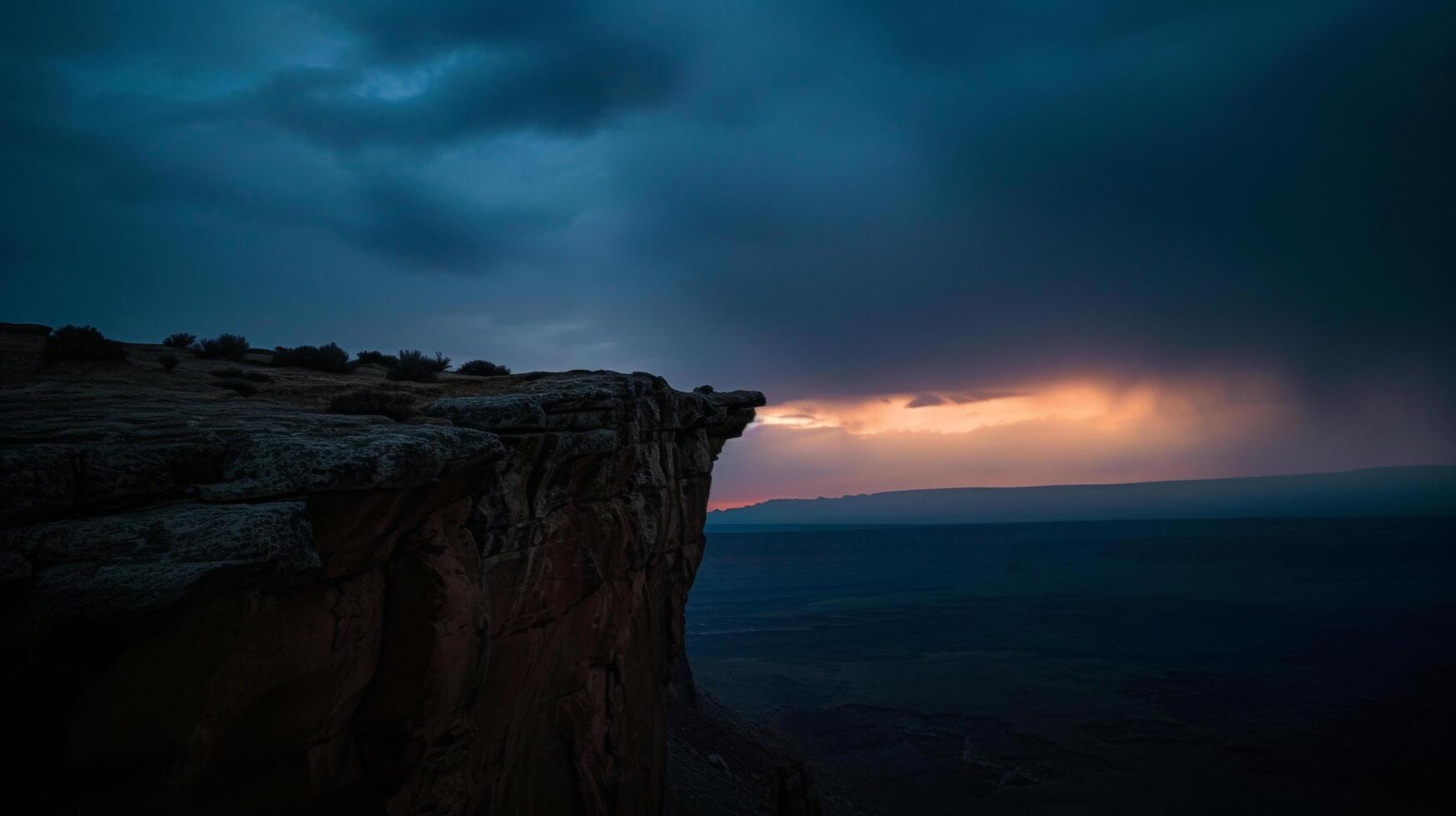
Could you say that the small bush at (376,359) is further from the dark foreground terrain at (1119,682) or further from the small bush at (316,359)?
the dark foreground terrain at (1119,682)

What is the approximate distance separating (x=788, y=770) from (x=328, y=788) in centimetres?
2537

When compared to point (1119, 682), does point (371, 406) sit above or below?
above

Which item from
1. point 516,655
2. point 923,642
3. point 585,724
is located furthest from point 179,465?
point 923,642

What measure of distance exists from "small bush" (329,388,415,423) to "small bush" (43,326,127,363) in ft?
13.7

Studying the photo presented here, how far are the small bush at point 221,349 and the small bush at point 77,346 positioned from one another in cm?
403

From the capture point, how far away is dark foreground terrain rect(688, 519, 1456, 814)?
39281mm

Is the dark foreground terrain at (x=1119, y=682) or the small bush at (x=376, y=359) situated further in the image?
the dark foreground terrain at (x=1119, y=682)

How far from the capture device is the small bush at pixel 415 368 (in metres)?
18.4

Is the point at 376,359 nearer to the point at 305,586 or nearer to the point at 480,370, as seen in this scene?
the point at 480,370

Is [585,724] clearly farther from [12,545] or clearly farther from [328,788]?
[12,545]

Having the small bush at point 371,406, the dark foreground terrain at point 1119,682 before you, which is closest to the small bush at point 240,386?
the small bush at point 371,406

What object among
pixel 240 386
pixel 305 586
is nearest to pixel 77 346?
pixel 240 386

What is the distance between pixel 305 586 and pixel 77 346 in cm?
794

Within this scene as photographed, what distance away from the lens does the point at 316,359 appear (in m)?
18.0
